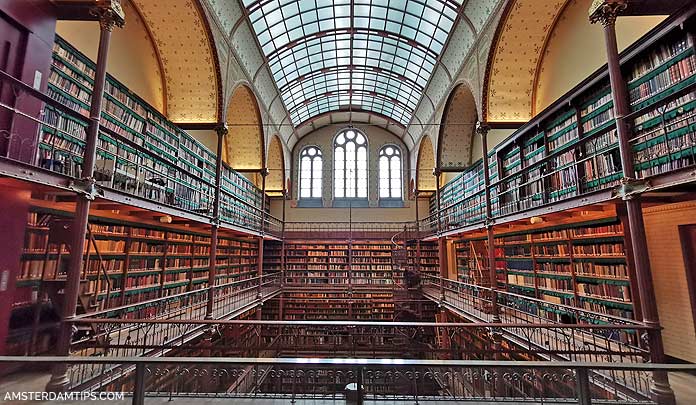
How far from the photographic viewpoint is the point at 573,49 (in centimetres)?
658

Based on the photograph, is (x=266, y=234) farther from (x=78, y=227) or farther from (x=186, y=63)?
(x=78, y=227)

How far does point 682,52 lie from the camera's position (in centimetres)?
381

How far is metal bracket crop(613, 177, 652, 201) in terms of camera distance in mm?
3428

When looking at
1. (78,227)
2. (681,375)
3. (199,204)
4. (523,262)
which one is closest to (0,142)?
(78,227)

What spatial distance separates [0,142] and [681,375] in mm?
8089

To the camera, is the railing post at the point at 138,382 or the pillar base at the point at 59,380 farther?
the pillar base at the point at 59,380

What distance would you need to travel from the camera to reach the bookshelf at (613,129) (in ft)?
12.2

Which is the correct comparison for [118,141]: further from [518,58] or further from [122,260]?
[518,58]

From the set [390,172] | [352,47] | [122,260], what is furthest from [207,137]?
[390,172]

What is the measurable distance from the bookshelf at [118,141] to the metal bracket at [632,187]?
5.92 meters

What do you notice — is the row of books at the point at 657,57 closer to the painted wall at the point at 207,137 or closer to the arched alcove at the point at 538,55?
the arched alcove at the point at 538,55

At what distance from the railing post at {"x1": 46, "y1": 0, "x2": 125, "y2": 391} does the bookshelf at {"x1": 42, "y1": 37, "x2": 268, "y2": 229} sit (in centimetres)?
33

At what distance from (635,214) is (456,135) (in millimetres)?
8438

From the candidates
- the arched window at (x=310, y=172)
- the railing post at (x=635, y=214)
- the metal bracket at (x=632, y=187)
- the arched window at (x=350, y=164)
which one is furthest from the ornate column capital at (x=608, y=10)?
the arched window at (x=310, y=172)
